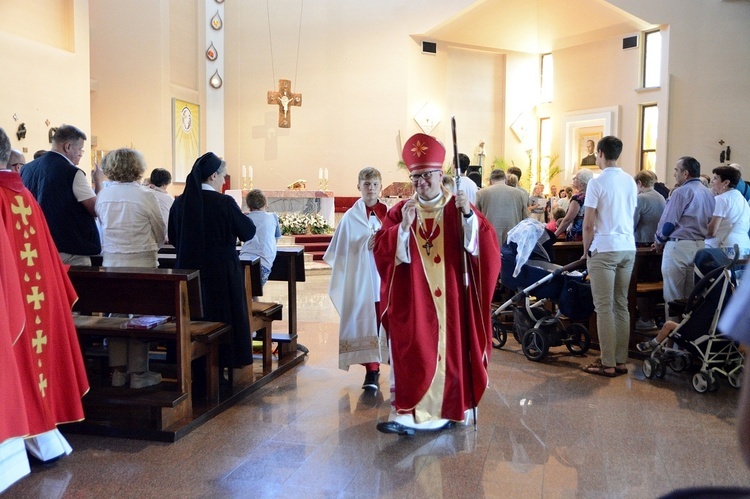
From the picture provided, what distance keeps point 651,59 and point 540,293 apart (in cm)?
1156

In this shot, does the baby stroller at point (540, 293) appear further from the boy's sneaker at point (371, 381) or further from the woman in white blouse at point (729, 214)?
the boy's sneaker at point (371, 381)

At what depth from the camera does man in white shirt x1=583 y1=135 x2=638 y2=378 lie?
5.59 meters

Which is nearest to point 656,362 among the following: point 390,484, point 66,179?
point 390,484

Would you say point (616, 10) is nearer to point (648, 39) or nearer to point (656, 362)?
point (648, 39)

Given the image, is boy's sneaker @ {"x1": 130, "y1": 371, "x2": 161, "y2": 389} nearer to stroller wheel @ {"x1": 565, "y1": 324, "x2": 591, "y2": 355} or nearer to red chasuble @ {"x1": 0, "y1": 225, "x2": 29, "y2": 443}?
red chasuble @ {"x1": 0, "y1": 225, "x2": 29, "y2": 443}

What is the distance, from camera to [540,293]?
6348 mm

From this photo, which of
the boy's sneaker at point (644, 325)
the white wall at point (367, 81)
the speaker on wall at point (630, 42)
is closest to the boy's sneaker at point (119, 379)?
the boy's sneaker at point (644, 325)

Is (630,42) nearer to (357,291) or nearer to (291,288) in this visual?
(291,288)

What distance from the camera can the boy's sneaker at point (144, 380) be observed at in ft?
15.3

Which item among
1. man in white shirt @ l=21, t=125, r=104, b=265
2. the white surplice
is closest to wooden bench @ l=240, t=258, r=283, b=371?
the white surplice

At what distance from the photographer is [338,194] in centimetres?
1739

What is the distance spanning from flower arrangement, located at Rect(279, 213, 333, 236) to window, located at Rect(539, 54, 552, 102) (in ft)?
23.2

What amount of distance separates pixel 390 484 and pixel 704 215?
12.9ft

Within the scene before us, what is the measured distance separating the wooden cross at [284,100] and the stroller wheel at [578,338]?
11.4 m
